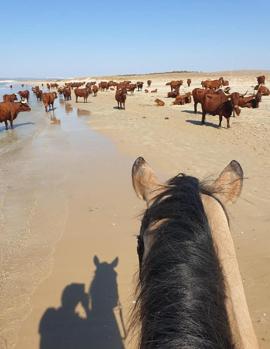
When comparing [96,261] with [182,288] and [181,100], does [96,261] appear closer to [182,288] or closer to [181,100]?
[182,288]

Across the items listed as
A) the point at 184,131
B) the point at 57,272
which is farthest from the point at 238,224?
the point at 184,131

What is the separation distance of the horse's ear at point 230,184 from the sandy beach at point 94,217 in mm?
482

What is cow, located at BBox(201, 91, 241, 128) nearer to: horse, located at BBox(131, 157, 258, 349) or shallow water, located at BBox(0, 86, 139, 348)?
shallow water, located at BBox(0, 86, 139, 348)

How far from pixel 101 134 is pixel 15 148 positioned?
355 centimetres

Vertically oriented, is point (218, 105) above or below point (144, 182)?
below

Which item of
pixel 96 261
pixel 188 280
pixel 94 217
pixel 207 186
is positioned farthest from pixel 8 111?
pixel 188 280

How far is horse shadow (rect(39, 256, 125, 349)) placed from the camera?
359 cm

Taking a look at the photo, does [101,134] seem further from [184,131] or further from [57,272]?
[57,272]

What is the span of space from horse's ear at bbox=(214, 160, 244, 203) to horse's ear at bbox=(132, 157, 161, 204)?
0.37 m

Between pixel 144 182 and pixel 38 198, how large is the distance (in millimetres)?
5689

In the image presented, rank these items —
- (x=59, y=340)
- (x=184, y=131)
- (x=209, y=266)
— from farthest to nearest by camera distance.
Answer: (x=184, y=131), (x=59, y=340), (x=209, y=266)

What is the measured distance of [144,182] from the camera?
2.25 metres

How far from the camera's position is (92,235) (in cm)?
578

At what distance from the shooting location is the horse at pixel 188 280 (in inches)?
45.2
